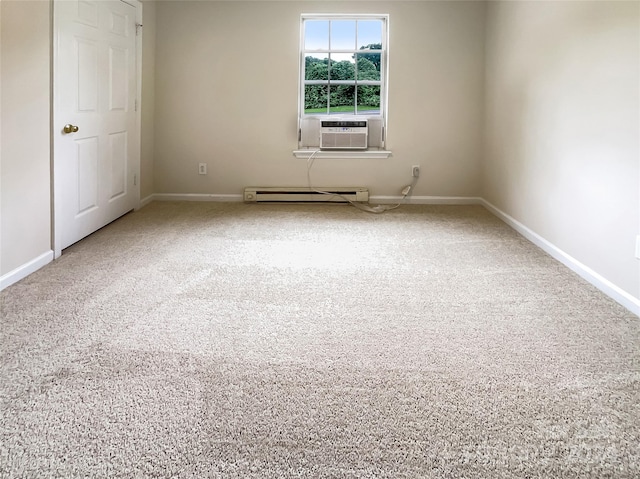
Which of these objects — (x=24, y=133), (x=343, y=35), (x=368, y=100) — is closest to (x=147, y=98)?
(x=343, y=35)

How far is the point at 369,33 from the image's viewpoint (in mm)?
6109

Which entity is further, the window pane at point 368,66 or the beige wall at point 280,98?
the window pane at point 368,66

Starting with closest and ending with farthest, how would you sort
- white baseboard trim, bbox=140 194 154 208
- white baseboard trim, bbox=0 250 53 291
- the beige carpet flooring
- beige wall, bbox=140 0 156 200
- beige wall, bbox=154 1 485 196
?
the beige carpet flooring < white baseboard trim, bbox=0 250 53 291 < beige wall, bbox=140 0 156 200 < white baseboard trim, bbox=140 194 154 208 < beige wall, bbox=154 1 485 196

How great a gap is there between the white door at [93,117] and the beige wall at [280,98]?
26.2 inches

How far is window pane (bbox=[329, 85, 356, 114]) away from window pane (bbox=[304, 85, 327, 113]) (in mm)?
70

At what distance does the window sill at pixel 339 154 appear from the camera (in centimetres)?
612

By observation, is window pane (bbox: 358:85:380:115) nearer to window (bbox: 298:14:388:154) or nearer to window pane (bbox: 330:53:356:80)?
window (bbox: 298:14:388:154)

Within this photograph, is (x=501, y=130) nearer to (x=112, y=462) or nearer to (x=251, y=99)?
(x=251, y=99)

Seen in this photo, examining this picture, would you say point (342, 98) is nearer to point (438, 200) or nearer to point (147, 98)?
point (438, 200)

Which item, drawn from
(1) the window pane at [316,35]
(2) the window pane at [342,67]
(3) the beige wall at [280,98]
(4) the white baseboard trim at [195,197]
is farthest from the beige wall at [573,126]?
(4) the white baseboard trim at [195,197]

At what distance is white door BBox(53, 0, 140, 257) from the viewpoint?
392 centimetres

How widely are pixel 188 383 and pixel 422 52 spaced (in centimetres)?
466

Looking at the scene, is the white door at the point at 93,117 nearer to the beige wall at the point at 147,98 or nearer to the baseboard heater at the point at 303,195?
the beige wall at the point at 147,98

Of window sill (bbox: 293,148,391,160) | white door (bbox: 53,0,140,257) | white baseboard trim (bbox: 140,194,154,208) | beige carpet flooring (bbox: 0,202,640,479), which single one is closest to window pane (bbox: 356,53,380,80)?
window sill (bbox: 293,148,391,160)
